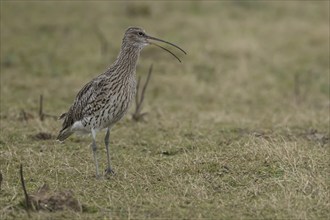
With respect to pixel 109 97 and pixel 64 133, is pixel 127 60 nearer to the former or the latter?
pixel 109 97

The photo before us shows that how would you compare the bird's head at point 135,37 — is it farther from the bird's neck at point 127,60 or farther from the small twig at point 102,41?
the small twig at point 102,41

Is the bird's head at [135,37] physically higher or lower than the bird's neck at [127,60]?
higher

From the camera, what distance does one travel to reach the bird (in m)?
9.06

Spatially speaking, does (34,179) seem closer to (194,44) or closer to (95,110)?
(95,110)

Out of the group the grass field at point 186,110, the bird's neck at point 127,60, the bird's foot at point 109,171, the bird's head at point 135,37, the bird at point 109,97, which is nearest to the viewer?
the grass field at point 186,110

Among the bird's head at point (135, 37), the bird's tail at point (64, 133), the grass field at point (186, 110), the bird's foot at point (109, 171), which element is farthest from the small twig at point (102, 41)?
the bird's foot at point (109, 171)

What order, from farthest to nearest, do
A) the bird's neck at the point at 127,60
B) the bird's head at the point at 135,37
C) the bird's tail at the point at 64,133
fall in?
the bird's tail at the point at 64,133 < the bird's head at the point at 135,37 < the bird's neck at the point at 127,60

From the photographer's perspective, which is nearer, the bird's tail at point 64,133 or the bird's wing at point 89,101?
the bird's wing at point 89,101

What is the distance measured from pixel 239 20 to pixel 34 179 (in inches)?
491

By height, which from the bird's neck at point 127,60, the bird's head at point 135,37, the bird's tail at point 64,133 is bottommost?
the bird's tail at point 64,133

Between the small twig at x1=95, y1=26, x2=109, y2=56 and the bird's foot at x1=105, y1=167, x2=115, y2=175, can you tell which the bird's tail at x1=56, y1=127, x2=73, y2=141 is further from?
the small twig at x1=95, y1=26, x2=109, y2=56

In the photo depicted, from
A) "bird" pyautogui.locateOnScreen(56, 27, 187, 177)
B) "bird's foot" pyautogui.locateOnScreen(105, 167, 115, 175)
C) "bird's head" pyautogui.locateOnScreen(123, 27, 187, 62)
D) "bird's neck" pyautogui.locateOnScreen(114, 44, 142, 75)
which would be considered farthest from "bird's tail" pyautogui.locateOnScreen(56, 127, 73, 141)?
"bird's head" pyautogui.locateOnScreen(123, 27, 187, 62)

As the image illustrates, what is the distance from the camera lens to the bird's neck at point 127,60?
368 inches

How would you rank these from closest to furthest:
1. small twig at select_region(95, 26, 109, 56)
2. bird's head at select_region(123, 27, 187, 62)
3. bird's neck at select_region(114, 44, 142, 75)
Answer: bird's neck at select_region(114, 44, 142, 75)
bird's head at select_region(123, 27, 187, 62)
small twig at select_region(95, 26, 109, 56)
